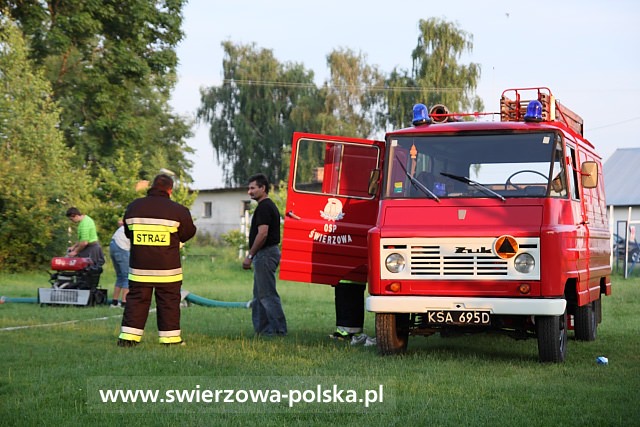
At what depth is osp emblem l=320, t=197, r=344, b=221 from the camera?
1162 cm

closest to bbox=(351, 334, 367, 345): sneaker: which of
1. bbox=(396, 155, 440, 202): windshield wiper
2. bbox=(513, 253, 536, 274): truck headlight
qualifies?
bbox=(396, 155, 440, 202): windshield wiper

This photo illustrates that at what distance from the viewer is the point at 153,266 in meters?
11.1

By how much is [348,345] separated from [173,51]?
89.8 feet

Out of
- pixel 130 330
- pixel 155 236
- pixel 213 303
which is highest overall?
pixel 155 236

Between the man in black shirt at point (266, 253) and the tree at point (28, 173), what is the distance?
17.2 metres

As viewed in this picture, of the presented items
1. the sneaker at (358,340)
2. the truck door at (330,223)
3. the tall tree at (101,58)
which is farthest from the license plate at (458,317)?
the tall tree at (101,58)

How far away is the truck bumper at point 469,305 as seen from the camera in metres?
9.58

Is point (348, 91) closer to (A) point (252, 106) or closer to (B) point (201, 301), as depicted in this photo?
(A) point (252, 106)

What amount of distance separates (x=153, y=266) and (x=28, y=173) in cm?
1907

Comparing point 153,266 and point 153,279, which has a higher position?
point 153,266

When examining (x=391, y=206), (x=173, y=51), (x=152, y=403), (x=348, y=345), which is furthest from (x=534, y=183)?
(x=173, y=51)

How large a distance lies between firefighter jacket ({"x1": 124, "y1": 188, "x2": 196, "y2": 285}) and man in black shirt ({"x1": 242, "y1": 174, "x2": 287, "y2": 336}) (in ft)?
5.06

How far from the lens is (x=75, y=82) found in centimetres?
4078

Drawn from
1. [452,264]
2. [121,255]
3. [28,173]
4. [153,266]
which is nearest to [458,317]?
[452,264]
